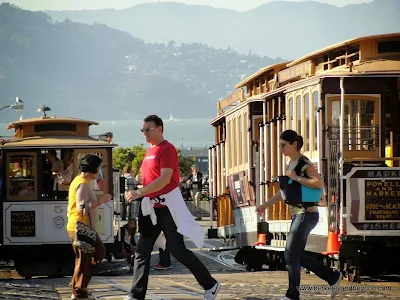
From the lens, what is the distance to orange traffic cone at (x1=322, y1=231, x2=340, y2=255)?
58.3 feet

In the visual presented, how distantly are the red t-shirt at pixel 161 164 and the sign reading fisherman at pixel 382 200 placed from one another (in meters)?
5.29

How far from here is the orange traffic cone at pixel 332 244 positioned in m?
17.8

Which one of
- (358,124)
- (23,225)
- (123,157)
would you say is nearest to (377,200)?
(358,124)

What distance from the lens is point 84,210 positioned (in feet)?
46.5

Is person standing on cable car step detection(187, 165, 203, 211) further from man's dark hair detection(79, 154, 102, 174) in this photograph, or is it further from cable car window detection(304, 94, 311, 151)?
man's dark hair detection(79, 154, 102, 174)

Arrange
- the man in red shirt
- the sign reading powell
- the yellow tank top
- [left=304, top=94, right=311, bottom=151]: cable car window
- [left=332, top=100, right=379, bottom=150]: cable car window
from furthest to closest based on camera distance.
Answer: the sign reading powell < [left=304, top=94, right=311, bottom=151]: cable car window < [left=332, top=100, right=379, bottom=150]: cable car window < the yellow tank top < the man in red shirt

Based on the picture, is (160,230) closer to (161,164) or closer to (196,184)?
(161,164)

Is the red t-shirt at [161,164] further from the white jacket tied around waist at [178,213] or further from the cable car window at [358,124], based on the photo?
the cable car window at [358,124]

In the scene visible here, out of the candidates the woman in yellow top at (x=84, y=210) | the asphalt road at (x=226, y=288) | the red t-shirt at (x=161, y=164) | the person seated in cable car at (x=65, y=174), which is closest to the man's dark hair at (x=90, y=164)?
the woman in yellow top at (x=84, y=210)

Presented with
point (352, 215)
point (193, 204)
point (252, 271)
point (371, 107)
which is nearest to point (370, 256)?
point (352, 215)

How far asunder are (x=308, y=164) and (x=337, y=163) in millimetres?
4786

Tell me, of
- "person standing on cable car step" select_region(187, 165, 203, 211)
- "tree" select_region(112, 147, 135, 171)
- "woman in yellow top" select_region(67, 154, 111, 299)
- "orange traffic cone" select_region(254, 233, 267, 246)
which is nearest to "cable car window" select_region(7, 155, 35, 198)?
"orange traffic cone" select_region(254, 233, 267, 246)

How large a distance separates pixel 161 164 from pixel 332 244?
540 centimetres

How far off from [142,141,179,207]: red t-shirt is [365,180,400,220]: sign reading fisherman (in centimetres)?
529
